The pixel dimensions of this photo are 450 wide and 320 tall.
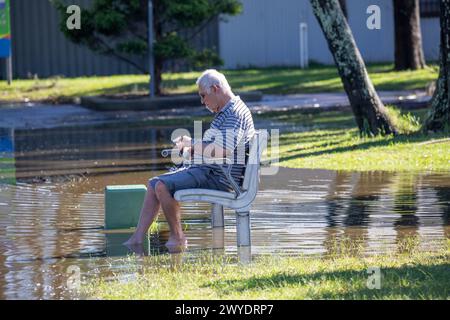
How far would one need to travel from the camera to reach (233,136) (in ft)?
30.9

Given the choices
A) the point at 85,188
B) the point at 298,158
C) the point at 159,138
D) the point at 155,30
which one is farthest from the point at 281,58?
the point at 85,188

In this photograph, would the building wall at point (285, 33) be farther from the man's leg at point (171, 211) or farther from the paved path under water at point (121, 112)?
the man's leg at point (171, 211)

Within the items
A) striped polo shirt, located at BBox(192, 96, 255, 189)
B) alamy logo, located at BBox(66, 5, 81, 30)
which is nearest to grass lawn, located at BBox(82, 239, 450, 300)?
striped polo shirt, located at BBox(192, 96, 255, 189)

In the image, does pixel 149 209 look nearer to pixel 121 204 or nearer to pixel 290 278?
pixel 121 204

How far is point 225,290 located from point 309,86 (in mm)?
19024

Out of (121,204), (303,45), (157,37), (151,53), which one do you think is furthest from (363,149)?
(303,45)

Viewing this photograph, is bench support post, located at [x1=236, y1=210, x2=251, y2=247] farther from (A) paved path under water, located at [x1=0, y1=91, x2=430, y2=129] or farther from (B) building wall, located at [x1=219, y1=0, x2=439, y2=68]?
(B) building wall, located at [x1=219, y1=0, x2=439, y2=68]

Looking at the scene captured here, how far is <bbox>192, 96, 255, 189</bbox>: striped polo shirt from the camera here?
30.9 ft

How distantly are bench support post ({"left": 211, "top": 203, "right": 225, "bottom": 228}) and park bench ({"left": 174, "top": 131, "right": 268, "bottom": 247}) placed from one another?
927 millimetres

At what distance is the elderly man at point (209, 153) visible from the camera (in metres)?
9.40

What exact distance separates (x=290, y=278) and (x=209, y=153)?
1.85m

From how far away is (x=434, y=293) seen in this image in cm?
717

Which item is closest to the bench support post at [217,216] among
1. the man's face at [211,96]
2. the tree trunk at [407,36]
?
the man's face at [211,96]
